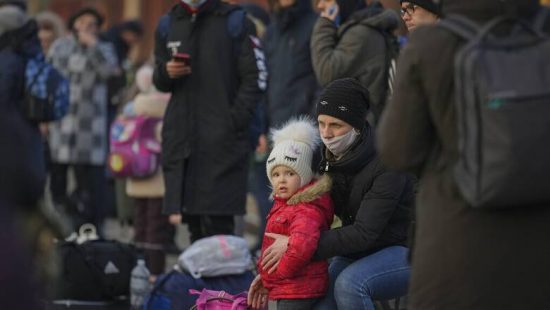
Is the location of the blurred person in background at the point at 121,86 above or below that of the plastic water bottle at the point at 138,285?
below

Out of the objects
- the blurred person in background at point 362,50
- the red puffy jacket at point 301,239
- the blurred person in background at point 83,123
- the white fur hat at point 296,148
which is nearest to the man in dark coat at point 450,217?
the red puffy jacket at point 301,239

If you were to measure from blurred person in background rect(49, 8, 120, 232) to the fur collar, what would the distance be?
5220 millimetres

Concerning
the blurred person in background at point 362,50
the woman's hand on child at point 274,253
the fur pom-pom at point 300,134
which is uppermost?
the fur pom-pom at point 300,134

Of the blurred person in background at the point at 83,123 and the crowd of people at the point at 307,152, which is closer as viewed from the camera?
the crowd of people at the point at 307,152

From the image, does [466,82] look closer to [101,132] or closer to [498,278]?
[498,278]

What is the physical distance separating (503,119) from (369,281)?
5.99 ft

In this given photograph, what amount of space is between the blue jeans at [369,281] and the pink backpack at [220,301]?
14.2 inches

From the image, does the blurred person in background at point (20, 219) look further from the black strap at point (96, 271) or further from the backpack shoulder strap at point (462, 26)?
the black strap at point (96, 271)

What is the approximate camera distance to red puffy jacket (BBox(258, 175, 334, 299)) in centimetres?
566

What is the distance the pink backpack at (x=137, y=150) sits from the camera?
966 cm

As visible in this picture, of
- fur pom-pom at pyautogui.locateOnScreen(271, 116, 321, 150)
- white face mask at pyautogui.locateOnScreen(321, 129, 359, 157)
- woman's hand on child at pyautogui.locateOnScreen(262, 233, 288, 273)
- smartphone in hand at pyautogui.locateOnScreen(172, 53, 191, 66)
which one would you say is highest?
white face mask at pyautogui.locateOnScreen(321, 129, 359, 157)

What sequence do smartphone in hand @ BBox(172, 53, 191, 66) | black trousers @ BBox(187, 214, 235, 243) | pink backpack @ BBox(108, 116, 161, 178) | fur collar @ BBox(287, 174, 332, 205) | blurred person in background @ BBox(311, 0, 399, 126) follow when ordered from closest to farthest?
fur collar @ BBox(287, 174, 332, 205)
blurred person in background @ BBox(311, 0, 399, 126)
smartphone in hand @ BBox(172, 53, 191, 66)
black trousers @ BBox(187, 214, 235, 243)
pink backpack @ BBox(108, 116, 161, 178)

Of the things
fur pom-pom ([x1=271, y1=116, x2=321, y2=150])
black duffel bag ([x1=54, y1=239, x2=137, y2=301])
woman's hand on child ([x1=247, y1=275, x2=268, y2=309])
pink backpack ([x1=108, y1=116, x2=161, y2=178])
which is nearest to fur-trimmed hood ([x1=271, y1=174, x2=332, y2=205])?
fur pom-pom ([x1=271, y1=116, x2=321, y2=150])

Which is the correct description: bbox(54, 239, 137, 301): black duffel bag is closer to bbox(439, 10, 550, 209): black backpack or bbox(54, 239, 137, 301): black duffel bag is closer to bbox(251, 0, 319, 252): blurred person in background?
bbox(251, 0, 319, 252): blurred person in background
